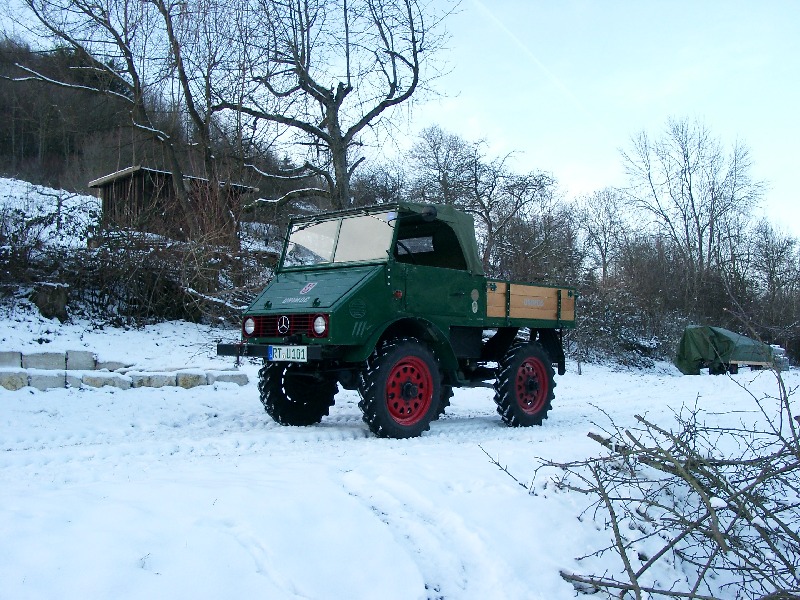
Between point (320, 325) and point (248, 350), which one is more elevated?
point (320, 325)

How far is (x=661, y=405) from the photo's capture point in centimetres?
1077

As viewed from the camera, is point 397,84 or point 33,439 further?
point 397,84

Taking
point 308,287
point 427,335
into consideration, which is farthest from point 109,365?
point 427,335

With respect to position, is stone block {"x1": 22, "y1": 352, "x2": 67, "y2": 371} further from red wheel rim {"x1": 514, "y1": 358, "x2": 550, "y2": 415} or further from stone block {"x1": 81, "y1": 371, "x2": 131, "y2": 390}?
red wheel rim {"x1": 514, "y1": 358, "x2": 550, "y2": 415}

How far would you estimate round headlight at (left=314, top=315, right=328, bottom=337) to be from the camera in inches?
253

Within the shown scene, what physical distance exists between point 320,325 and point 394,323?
1.00 metres

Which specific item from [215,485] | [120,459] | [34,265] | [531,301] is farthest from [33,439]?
[34,265]

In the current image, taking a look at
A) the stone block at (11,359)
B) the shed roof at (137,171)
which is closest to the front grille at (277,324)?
the stone block at (11,359)

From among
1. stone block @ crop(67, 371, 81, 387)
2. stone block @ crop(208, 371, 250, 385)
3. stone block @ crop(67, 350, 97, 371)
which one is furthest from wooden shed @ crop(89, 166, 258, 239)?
stone block @ crop(67, 371, 81, 387)

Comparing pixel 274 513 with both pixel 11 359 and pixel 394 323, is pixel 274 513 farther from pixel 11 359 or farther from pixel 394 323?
pixel 11 359

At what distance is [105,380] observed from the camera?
8.74 m

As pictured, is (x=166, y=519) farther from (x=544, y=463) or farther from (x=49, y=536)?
(x=544, y=463)

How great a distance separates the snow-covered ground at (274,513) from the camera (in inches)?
124

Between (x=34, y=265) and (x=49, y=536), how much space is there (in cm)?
1067
